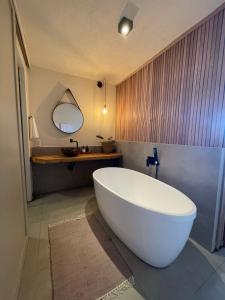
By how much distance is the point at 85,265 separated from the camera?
1315 millimetres

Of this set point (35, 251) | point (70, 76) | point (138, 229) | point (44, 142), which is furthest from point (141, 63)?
point (35, 251)

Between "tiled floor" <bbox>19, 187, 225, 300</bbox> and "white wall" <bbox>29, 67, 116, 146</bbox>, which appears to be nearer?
"tiled floor" <bbox>19, 187, 225, 300</bbox>

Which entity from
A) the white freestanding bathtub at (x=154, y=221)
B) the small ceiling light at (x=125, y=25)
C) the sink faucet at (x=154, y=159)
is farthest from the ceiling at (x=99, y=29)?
the white freestanding bathtub at (x=154, y=221)

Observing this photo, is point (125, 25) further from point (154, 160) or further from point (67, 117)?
point (67, 117)

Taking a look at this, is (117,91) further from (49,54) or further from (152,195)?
(152,195)

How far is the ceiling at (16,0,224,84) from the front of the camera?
142 centimetres

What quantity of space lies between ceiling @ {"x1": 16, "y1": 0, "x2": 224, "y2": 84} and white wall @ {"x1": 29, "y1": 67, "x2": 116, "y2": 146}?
0.29 m

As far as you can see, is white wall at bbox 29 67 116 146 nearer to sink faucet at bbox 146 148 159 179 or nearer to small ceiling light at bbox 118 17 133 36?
sink faucet at bbox 146 148 159 179

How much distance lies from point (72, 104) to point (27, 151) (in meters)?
1.27

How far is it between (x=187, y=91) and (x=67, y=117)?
2.16 meters

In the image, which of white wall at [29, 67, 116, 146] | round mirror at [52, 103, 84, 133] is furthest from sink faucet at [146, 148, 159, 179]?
round mirror at [52, 103, 84, 133]

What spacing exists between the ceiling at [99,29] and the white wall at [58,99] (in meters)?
0.29

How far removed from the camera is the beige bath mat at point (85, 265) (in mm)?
1097

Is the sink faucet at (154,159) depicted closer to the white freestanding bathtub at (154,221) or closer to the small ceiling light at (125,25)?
the white freestanding bathtub at (154,221)
